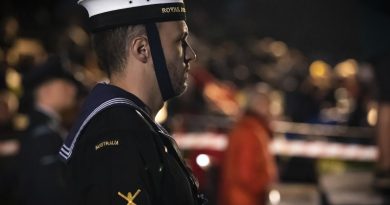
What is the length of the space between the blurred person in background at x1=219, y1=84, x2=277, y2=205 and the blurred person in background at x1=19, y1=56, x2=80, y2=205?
8.06 ft

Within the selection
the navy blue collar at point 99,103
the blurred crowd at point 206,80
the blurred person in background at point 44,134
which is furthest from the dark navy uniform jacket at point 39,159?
the navy blue collar at point 99,103

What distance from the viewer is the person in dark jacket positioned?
7.72 feet

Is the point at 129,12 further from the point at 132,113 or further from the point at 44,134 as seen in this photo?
the point at 44,134

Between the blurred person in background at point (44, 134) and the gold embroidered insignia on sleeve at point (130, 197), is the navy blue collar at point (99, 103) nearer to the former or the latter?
the gold embroidered insignia on sleeve at point (130, 197)

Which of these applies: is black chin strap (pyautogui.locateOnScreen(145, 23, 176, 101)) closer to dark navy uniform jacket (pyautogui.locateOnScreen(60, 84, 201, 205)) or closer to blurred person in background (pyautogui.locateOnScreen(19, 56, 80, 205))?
dark navy uniform jacket (pyautogui.locateOnScreen(60, 84, 201, 205))

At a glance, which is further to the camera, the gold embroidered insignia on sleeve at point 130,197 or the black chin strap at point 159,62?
the black chin strap at point 159,62

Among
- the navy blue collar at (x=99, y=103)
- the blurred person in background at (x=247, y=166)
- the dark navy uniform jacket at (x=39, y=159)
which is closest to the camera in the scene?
the navy blue collar at (x=99, y=103)

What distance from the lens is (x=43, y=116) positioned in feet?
19.0

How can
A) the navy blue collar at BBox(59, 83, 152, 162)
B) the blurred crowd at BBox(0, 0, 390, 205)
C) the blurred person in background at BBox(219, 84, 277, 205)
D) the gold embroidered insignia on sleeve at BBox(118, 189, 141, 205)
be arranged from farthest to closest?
the blurred crowd at BBox(0, 0, 390, 205) → the blurred person in background at BBox(219, 84, 277, 205) → the navy blue collar at BBox(59, 83, 152, 162) → the gold embroidered insignia on sleeve at BBox(118, 189, 141, 205)

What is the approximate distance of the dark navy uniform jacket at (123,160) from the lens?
2334mm

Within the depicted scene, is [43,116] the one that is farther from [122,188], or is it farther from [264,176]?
[122,188]

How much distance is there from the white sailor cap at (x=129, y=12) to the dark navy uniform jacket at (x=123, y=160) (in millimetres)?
194

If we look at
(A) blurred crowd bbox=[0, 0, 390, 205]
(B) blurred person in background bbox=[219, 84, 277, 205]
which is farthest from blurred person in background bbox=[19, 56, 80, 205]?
(B) blurred person in background bbox=[219, 84, 277, 205]

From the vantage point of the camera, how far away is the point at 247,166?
8195 mm
